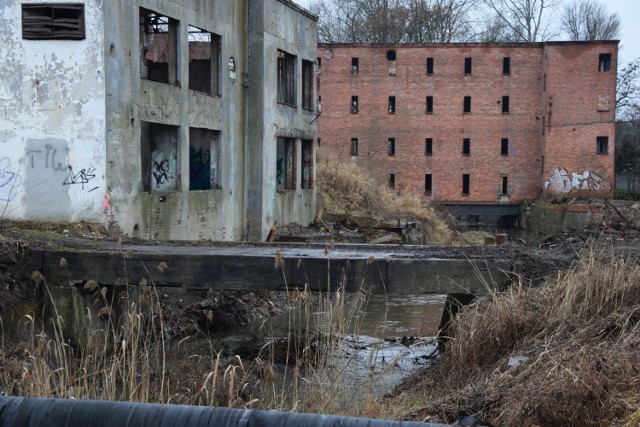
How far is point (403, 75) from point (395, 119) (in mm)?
2733

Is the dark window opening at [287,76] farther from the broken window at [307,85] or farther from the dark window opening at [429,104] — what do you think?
the dark window opening at [429,104]

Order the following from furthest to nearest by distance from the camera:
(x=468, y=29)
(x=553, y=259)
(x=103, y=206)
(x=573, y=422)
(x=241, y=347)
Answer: (x=468, y=29)
(x=103, y=206)
(x=241, y=347)
(x=553, y=259)
(x=573, y=422)

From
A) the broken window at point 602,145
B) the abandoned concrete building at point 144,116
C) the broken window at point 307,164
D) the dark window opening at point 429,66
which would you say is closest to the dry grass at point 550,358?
the abandoned concrete building at point 144,116

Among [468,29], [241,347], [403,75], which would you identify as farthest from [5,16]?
[468,29]

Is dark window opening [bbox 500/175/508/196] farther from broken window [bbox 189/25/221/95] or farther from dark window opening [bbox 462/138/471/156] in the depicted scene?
broken window [bbox 189/25/221/95]

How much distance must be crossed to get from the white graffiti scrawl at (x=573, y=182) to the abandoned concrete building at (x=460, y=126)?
2.3 inches

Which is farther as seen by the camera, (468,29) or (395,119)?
(468,29)

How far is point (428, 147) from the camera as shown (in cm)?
4722

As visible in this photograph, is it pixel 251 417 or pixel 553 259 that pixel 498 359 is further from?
pixel 251 417

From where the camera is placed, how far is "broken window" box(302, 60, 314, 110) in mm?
25555

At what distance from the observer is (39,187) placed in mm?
14812

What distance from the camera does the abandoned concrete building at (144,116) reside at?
14633 mm

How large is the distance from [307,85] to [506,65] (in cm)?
2414

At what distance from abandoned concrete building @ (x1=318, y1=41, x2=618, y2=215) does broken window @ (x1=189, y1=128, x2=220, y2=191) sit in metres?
27.1
